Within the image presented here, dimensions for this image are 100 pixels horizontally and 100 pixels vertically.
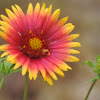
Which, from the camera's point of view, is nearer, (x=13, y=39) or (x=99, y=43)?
(x=13, y=39)

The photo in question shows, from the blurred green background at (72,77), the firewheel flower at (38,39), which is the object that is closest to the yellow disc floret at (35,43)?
the firewheel flower at (38,39)

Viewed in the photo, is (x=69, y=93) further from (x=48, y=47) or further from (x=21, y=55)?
(x=21, y=55)

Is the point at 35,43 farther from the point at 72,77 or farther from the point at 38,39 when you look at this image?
the point at 72,77

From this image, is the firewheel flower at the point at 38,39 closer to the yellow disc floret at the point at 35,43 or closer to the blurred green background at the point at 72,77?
the yellow disc floret at the point at 35,43

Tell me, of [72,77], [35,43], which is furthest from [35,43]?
[72,77]

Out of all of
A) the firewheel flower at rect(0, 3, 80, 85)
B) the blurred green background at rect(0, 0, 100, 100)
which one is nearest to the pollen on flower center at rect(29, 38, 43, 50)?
the firewheel flower at rect(0, 3, 80, 85)

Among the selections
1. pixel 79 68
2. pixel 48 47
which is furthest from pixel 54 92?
pixel 48 47
